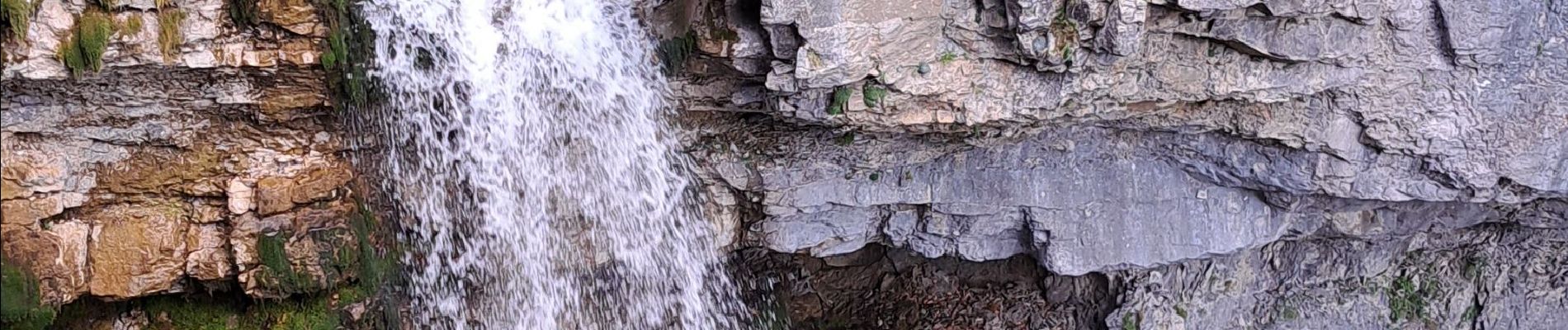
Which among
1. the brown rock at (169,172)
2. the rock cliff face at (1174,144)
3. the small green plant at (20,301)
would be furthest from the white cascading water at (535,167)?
the small green plant at (20,301)

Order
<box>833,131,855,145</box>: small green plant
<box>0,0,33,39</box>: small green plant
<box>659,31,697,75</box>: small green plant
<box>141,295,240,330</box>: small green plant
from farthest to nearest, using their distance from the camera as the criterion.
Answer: <box>833,131,855,145</box>: small green plant → <box>141,295,240,330</box>: small green plant → <box>659,31,697,75</box>: small green plant → <box>0,0,33,39</box>: small green plant

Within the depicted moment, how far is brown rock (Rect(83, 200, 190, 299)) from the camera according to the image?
6.93 meters

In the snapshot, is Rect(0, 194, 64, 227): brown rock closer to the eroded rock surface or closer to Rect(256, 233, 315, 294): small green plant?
the eroded rock surface

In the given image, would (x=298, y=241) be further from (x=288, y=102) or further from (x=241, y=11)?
(x=241, y=11)

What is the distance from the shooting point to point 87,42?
6059 mm

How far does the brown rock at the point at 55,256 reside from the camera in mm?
6578

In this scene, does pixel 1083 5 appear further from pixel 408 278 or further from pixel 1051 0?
pixel 408 278

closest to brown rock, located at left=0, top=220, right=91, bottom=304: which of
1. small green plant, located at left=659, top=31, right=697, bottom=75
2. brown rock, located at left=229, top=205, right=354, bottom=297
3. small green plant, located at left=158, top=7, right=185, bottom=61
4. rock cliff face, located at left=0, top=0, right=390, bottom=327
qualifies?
rock cliff face, located at left=0, top=0, right=390, bottom=327

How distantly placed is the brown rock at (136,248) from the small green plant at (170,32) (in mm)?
1300

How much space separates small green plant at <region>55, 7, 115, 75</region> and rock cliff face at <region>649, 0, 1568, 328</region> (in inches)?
128

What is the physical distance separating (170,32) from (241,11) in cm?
39

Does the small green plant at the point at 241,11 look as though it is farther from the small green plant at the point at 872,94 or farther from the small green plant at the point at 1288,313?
the small green plant at the point at 1288,313

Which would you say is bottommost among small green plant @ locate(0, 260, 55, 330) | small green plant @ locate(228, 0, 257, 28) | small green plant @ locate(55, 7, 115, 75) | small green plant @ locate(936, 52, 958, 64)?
small green plant @ locate(0, 260, 55, 330)

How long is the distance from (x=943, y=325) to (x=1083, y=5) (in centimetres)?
467
